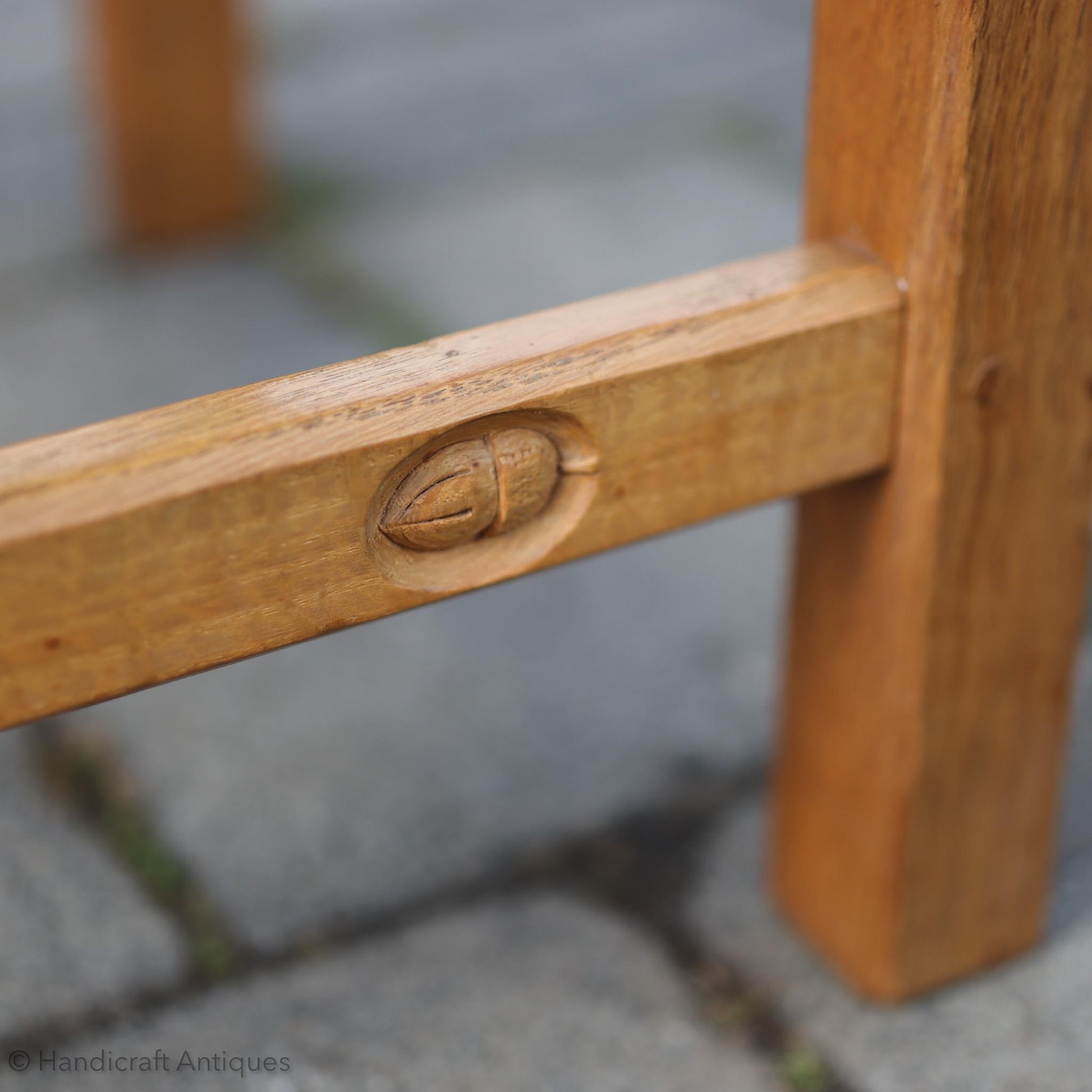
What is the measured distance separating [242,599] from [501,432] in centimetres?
18

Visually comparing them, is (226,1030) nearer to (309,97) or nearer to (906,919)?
(906,919)

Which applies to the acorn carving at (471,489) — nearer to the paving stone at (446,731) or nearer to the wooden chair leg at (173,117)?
the paving stone at (446,731)

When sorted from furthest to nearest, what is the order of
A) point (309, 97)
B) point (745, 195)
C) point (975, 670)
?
point (309, 97) < point (745, 195) < point (975, 670)

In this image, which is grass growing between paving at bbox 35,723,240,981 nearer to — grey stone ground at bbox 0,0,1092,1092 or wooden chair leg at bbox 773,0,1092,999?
grey stone ground at bbox 0,0,1092,1092

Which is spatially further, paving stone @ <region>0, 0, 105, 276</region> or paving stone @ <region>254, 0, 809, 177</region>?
paving stone @ <region>254, 0, 809, 177</region>

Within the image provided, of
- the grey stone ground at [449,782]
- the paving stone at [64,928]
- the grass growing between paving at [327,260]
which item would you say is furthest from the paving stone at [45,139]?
the paving stone at [64,928]

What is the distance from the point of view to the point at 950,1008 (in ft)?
3.78

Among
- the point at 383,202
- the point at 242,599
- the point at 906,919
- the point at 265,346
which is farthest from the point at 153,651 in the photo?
the point at 383,202

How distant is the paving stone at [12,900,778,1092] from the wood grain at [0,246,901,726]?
18.0 inches

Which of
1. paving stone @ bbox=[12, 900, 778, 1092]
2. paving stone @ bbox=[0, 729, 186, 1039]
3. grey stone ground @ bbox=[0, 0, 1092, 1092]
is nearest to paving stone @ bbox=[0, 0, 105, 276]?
grey stone ground @ bbox=[0, 0, 1092, 1092]

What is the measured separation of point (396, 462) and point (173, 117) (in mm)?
1744

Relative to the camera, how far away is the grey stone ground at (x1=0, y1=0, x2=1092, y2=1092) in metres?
1.13

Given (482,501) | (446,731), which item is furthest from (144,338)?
(482,501)

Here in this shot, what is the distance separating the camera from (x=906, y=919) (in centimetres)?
111
